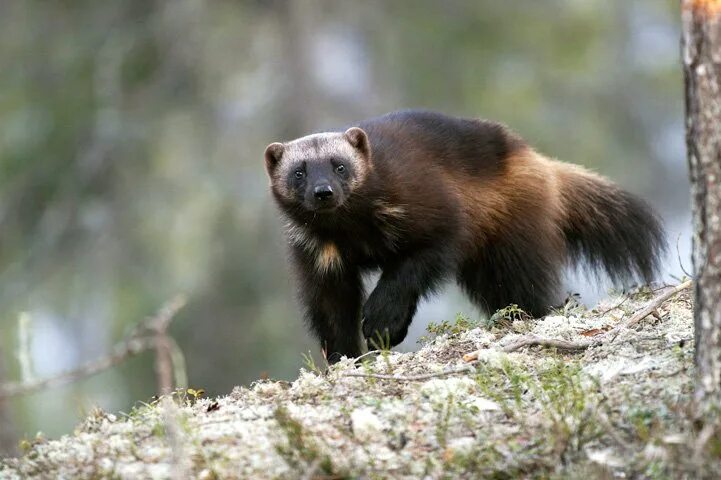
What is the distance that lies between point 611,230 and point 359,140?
1798 mm

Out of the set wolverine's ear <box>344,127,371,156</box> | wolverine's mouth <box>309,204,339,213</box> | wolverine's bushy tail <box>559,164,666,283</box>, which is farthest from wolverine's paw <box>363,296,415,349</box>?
wolverine's bushy tail <box>559,164,666,283</box>

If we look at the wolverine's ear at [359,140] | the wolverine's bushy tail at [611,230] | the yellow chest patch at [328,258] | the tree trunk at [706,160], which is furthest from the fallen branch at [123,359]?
the wolverine's bushy tail at [611,230]

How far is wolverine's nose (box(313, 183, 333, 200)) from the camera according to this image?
609cm

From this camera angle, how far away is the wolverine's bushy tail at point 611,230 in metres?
7.14

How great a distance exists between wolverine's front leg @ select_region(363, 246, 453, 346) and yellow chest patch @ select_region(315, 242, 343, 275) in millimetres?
263

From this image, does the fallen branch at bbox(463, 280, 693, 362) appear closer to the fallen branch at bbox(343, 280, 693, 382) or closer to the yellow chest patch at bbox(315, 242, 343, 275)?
the fallen branch at bbox(343, 280, 693, 382)

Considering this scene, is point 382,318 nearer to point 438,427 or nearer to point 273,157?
point 273,157

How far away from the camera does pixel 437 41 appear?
16.4 metres

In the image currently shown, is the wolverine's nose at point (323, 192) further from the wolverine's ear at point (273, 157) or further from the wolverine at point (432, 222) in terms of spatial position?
the wolverine's ear at point (273, 157)

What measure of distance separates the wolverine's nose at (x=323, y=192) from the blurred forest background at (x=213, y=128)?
8255mm

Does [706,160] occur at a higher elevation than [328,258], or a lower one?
higher

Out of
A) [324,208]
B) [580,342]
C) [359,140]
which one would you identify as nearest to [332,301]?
[324,208]

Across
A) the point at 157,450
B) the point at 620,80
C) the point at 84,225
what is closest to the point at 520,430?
the point at 157,450

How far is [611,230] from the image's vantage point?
7156 millimetres
